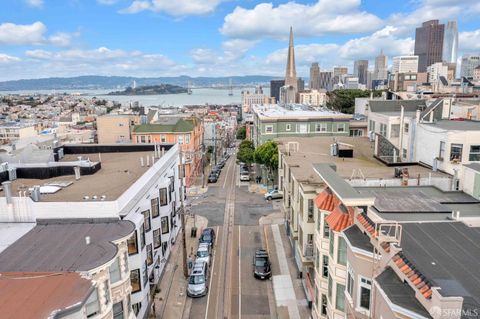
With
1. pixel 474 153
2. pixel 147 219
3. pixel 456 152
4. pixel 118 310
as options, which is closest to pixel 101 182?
pixel 147 219

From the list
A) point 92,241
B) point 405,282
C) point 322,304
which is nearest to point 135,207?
point 92,241

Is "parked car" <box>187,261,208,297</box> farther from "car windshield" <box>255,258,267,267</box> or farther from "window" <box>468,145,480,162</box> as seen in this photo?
"window" <box>468,145,480,162</box>

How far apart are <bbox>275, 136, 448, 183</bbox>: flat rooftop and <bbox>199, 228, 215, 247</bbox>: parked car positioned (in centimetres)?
1053

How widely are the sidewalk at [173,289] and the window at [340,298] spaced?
37.2ft

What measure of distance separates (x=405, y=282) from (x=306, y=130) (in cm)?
4450

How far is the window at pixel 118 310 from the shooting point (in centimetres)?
1541

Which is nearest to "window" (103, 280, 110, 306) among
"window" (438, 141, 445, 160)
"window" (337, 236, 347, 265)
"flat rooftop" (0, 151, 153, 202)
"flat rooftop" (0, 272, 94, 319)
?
"flat rooftop" (0, 272, 94, 319)

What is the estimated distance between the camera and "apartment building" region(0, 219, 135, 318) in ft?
40.9

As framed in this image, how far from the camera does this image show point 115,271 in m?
15.2

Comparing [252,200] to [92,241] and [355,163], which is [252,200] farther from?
[92,241]

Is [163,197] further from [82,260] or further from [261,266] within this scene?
[82,260]

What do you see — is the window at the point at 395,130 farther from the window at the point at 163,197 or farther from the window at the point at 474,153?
the window at the point at 163,197

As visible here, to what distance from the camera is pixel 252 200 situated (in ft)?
155

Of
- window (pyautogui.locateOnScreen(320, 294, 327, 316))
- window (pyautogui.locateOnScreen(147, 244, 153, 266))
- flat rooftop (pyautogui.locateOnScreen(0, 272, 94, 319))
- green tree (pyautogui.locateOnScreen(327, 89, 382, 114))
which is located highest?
green tree (pyautogui.locateOnScreen(327, 89, 382, 114))
